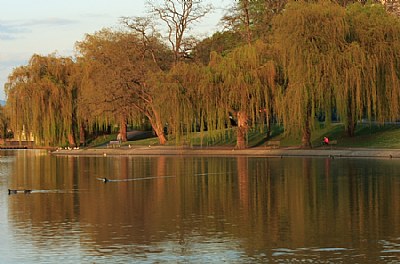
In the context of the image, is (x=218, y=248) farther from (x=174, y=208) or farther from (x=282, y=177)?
(x=282, y=177)

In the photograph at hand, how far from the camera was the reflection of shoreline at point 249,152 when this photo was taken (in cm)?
4922

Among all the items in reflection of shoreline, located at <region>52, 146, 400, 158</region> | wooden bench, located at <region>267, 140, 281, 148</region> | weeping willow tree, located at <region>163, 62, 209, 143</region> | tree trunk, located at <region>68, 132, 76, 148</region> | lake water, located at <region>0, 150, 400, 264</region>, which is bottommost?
lake water, located at <region>0, 150, 400, 264</region>

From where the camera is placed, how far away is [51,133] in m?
74.1

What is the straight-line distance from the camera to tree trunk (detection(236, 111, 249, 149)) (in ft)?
190

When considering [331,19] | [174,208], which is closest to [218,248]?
[174,208]

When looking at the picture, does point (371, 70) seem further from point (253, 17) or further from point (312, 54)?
point (253, 17)

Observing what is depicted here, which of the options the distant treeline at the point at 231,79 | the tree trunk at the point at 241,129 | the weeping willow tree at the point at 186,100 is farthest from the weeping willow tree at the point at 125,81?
the tree trunk at the point at 241,129

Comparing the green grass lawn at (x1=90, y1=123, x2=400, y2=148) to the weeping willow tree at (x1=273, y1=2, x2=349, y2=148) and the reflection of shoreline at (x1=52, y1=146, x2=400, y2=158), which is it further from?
the weeping willow tree at (x1=273, y1=2, x2=349, y2=148)

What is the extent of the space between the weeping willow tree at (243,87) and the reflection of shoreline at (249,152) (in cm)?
223

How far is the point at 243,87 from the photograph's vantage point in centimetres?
5484

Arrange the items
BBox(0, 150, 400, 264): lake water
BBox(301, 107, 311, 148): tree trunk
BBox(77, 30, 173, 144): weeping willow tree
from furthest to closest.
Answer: BBox(77, 30, 173, 144): weeping willow tree → BBox(301, 107, 311, 148): tree trunk → BBox(0, 150, 400, 264): lake water

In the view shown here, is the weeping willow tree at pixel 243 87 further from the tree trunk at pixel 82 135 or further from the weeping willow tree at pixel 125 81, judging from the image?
the tree trunk at pixel 82 135

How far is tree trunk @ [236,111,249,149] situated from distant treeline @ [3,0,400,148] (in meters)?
0.10

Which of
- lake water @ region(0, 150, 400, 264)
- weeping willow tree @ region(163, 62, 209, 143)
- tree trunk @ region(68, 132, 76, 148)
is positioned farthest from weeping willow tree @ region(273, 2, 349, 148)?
tree trunk @ region(68, 132, 76, 148)
